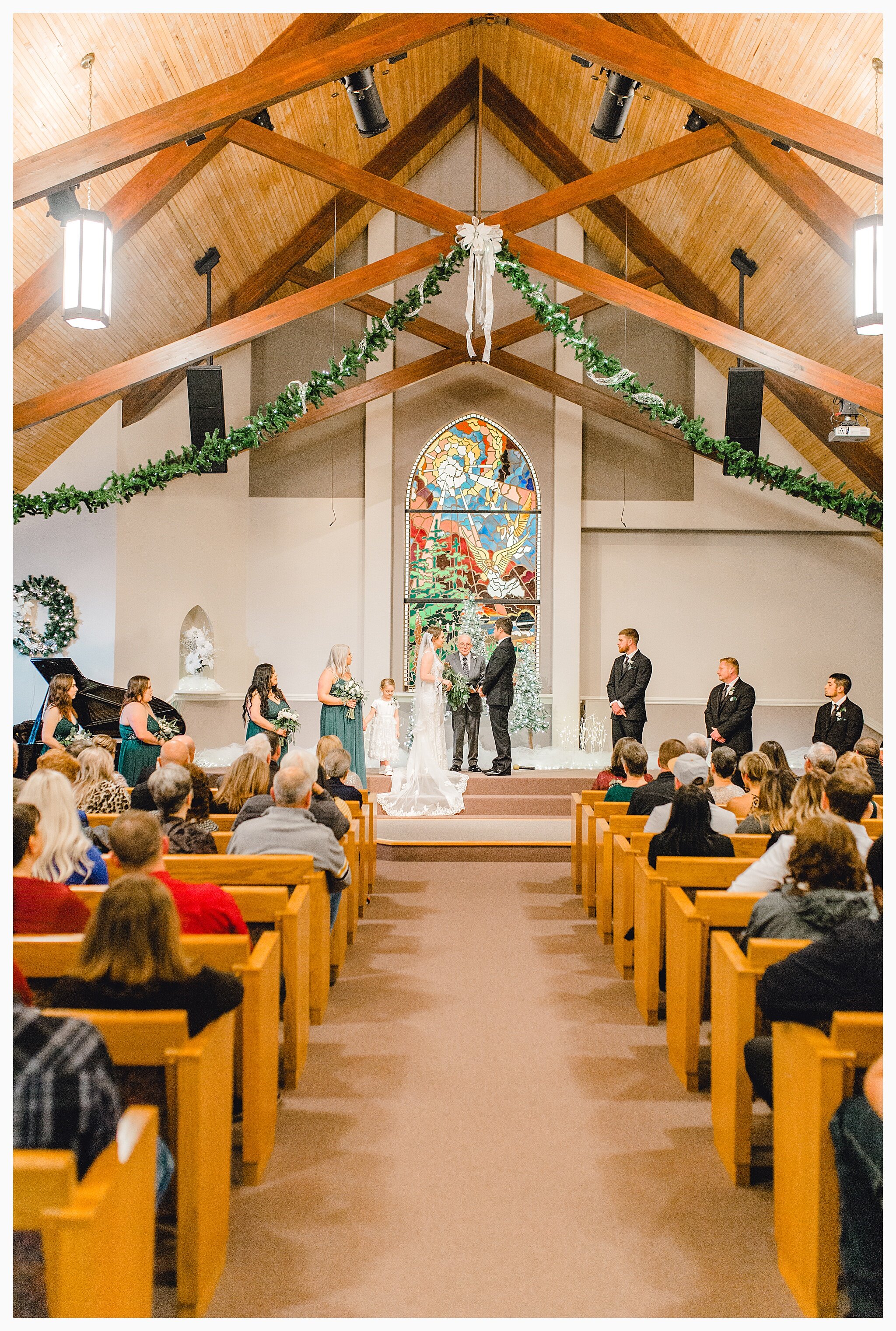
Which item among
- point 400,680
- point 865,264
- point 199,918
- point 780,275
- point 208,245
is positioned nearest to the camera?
point 199,918

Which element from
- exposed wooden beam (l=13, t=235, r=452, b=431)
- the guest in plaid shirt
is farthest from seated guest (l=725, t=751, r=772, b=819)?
exposed wooden beam (l=13, t=235, r=452, b=431)

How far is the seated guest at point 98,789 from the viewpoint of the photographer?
14.7 feet

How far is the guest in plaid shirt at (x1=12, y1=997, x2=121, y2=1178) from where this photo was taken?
5.75ft

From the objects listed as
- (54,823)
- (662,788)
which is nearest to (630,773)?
(662,788)

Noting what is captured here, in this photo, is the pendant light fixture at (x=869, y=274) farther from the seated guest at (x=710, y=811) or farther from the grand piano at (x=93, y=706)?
the grand piano at (x=93, y=706)

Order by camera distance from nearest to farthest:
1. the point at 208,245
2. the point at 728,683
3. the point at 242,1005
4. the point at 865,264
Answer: the point at 242,1005 → the point at 865,264 → the point at 728,683 → the point at 208,245

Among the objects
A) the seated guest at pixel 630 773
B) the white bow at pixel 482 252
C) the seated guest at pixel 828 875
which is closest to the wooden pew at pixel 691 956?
the seated guest at pixel 828 875

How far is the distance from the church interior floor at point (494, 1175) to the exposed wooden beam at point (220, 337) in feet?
16.4

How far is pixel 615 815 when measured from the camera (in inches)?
208

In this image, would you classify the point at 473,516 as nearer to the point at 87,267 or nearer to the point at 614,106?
the point at 614,106

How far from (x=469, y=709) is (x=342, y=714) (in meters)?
1.90
